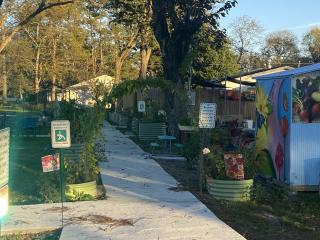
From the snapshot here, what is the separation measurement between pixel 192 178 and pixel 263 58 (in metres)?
84.5

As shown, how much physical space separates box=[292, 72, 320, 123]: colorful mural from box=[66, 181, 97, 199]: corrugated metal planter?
3.57 meters

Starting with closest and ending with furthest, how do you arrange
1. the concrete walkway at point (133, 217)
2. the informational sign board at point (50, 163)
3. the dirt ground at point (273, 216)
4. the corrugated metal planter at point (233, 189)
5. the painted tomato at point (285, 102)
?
the concrete walkway at point (133, 217), the dirt ground at point (273, 216), the informational sign board at point (50, 163), the corrugated metal planter at point (233, 189), the painted tomato at point (285, 102)

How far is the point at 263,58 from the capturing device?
9319cm

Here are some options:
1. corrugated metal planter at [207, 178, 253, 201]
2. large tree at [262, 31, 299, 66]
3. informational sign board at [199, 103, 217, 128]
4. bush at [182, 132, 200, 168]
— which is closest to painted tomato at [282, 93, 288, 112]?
informational sign board at [199, 103, 217, 128]

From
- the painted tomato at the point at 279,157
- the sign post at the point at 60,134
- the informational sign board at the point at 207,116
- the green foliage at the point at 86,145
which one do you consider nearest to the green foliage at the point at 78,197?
the green foliage at the point at 86,145

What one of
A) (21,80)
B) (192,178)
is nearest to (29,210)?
(192,178)

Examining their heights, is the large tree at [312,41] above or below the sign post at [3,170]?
above

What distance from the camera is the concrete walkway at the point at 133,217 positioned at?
6887 millimetres

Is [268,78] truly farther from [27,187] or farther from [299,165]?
[27,187]

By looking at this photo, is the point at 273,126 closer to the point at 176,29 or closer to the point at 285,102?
the point at 285,102

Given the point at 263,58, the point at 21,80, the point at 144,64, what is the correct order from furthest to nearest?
the point at 263,58 < the point at 21,80 < the point at 144,64

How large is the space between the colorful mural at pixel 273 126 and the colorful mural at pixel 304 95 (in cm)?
12

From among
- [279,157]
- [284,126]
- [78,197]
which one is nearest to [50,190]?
[78,197]

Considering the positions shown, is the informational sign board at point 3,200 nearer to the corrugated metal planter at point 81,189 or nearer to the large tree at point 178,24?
the corrugated metal planter at point 81,189
